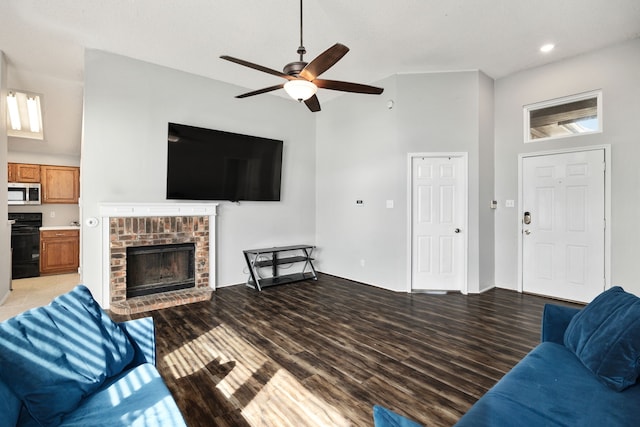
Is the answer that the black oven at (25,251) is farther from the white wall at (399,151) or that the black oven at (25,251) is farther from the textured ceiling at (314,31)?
the white wall at (399,151)

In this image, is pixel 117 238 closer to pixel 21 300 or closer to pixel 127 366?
pixel 21 300

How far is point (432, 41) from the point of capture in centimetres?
370

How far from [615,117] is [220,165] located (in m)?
5.12

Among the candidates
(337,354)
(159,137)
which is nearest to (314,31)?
(159,137)

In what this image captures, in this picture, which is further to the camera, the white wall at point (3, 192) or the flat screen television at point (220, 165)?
the flat screen television at point (220, 165)

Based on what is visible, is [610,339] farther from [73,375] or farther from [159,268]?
[159,268]

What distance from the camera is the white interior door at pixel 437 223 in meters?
4.59

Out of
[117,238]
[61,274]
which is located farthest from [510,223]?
[61,274]

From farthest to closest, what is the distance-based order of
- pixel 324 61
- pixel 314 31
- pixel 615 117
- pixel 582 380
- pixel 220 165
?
1. pixel 220 165
2. pixel 615 117
3. pixel 314 31
4. pixel 324 61
5. pixel 582 380

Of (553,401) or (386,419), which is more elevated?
(386,419)

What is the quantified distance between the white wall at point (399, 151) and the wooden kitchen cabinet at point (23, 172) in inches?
233

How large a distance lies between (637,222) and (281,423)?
4.40m

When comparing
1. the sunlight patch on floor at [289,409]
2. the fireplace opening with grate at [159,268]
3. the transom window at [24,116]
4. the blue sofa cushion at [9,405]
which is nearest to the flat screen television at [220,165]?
the fireplace opening with grate at [159,268]

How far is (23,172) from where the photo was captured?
5930 millimetres
